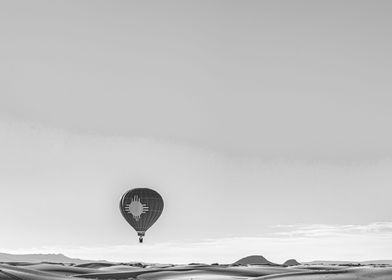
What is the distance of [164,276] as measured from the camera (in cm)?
1839

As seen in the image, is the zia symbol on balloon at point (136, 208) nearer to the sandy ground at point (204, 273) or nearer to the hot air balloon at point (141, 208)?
the hot air balloon at point (141, 208)

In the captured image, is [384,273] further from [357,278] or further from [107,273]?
[107,273]

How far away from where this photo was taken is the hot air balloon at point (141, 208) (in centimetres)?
8075

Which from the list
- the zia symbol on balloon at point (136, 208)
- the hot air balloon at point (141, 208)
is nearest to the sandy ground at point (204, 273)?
the hot air balloon at point (141, 208)

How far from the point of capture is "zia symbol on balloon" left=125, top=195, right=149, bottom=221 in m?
81.2

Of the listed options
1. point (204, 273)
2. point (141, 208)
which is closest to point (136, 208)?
point (141, 208)

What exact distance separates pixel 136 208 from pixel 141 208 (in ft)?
2.58

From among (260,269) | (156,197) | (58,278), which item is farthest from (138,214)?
(58,278)

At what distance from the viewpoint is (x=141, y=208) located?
8194cm

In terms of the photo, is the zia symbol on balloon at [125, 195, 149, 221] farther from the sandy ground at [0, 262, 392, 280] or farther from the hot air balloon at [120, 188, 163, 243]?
the sandy ground at [0, 262, 392, 280]

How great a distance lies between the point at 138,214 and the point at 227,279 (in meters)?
65.5

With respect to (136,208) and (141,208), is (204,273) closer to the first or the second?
(141,208)

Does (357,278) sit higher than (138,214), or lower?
lower

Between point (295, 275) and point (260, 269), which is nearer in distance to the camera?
point (295, 275)
